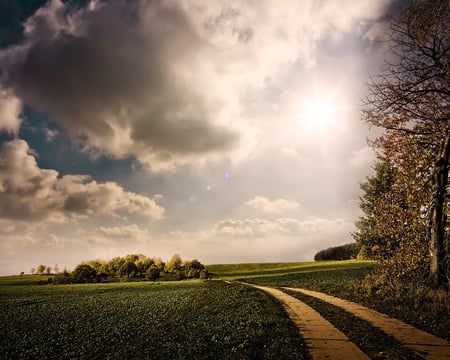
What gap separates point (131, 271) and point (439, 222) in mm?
99373

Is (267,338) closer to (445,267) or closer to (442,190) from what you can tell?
(445,267)

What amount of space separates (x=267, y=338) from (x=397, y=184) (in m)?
12.9

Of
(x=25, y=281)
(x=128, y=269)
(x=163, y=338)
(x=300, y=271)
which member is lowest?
(x=25, y=281)

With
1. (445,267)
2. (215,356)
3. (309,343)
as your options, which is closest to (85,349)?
(215,356)

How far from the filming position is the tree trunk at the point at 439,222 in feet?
46.6

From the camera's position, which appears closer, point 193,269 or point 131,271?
point 193,269

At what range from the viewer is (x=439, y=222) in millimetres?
14672

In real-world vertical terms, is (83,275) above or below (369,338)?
below

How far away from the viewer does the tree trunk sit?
14195 millimetres

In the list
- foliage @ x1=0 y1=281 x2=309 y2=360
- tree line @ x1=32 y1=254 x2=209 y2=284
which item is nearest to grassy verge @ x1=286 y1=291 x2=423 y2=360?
foliage @ x1=0 y1=281 x2=309 y2=360

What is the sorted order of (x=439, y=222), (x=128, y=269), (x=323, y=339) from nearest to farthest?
(x=323, y=339), (x=439, y=222), (x=128, y=269)


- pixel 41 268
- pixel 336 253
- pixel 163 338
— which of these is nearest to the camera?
pixel 163 338

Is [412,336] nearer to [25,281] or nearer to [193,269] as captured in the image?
[193,269]

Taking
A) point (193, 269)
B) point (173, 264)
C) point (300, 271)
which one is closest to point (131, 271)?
point (173, 264)
